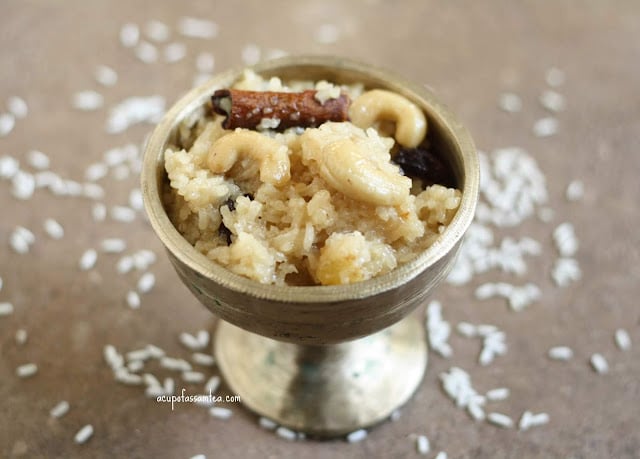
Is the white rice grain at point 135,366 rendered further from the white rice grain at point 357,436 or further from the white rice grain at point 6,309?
the white rice grain at point 357,436

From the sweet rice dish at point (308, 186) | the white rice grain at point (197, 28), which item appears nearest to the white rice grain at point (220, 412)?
the sweet rice dish at point (308, 186)

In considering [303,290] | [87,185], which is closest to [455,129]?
[303,290]

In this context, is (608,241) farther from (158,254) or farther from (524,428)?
(158,254)

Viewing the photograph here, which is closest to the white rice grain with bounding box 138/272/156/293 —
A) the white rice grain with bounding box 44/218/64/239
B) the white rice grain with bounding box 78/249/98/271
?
the white rice grain with bounding box 78/249/98/271

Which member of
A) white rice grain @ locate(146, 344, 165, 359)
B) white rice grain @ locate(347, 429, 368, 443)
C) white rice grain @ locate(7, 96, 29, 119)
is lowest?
white rice grain @ locate(347, 429, 368, 443)

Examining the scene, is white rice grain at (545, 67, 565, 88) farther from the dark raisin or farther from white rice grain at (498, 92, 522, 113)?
the dark raisin

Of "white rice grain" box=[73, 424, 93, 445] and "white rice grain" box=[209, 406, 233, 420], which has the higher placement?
"white rice grain" box=[73, 424, 93, 445]

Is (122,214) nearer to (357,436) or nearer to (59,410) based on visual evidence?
(59,410)
